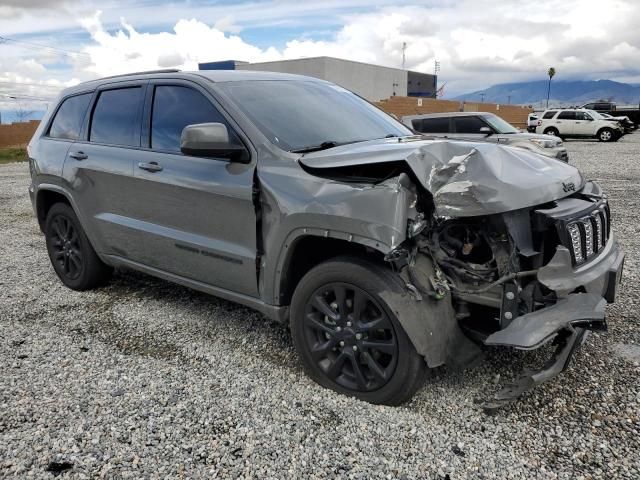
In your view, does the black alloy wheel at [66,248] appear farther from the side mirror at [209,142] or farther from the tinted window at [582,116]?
the tinted window at [582,116]

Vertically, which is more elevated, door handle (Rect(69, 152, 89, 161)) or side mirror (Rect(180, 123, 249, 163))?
side mirror (Rect(180, 123, 249, 163))

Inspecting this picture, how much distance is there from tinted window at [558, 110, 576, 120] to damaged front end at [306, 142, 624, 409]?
26.4m

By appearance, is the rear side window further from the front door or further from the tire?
the tire

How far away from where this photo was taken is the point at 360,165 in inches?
113

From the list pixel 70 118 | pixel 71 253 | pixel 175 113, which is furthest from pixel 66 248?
pixel 175 113

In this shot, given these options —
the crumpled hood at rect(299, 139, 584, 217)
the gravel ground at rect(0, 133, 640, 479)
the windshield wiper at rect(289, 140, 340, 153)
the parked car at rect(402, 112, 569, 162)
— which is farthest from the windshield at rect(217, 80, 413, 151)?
the parked car at rect(402, 112, 569, 162)

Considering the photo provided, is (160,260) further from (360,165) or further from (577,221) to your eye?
(577,221)

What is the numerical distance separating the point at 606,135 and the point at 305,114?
86.4 ft

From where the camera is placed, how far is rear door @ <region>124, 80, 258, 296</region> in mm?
3443

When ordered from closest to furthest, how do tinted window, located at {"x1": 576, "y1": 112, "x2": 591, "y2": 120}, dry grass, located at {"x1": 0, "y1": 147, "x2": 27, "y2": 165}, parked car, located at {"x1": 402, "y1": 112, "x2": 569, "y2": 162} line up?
parked car, located at {"x1": 402, "y1": 112, "x2": 569, "y2": 162} → dry grass, located at {"x1": 0, "y1": 147, "x2": 27, "y2": 165} → tinted window, located at {"x1": 576, "y1": 112, "x2": 591, "y2": 120}

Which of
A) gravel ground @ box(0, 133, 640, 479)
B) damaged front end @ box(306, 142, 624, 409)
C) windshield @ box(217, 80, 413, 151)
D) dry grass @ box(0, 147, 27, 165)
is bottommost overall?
dry grass @ box(0, 147, 27, 165)

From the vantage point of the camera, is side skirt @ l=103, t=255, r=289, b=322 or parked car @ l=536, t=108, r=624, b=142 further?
parked car @ l=536, t=108, r=624, b=142

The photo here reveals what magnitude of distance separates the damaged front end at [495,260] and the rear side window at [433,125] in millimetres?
11167

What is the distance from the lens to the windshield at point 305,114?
3486mm
